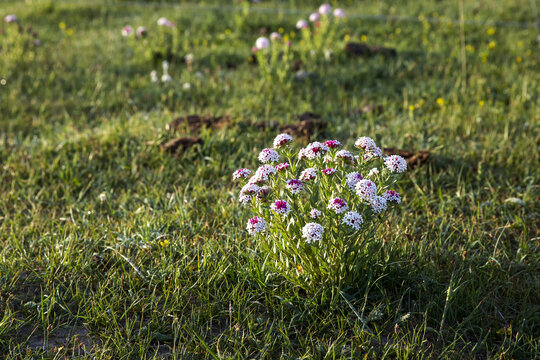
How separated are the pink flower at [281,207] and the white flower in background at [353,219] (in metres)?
0.24

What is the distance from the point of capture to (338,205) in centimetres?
209

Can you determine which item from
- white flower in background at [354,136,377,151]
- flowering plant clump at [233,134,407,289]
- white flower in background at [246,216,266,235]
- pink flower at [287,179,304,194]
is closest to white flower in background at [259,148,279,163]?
flowering plant clump at [233,134,407,289]

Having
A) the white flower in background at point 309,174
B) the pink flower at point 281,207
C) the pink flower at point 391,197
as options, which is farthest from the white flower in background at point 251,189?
the pink flower at point 391,197

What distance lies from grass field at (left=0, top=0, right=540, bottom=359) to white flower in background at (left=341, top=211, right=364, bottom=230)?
0.43 m

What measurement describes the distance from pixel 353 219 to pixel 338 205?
3.3 inches

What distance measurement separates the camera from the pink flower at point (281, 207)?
212 centimetres

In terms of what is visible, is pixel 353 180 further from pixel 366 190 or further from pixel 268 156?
pixel 268 156

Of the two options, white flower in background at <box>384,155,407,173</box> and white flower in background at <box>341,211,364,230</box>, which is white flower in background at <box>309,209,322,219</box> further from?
white flower in background at <box>384,155,407,173</box>

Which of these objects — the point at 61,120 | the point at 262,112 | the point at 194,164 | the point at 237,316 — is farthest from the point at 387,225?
the point at 61,120

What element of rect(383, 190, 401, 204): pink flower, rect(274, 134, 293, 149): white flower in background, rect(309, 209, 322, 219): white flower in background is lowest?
rect(309, 209, 322, 219): white flower in background

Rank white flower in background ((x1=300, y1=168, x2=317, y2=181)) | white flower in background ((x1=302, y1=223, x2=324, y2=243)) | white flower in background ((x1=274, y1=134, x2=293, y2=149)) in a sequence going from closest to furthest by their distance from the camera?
white flower in background ((x1=302, y1=223, x2=324, y2=243)) → white flower in background ((x1=300, y1=168, x2=317, y2=181)) → white flower in background ((x1=274, y1=134, x2=293, y2=149))

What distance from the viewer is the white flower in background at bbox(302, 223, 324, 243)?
2.06 metres

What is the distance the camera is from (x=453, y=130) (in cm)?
423

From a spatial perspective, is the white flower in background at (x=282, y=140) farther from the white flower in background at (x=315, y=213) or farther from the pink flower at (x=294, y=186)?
the white flower in background at (x=315, y=213)
